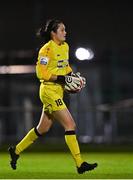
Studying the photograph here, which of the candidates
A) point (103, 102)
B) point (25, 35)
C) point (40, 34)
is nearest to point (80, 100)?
point (103, 102)

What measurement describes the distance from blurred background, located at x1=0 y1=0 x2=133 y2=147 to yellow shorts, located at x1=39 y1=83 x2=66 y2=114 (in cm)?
1168

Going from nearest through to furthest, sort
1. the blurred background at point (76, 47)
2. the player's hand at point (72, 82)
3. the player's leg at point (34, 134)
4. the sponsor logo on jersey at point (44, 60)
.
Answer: the sponsor logo on jersey at point (44, 60) → the player's hand at point (72, 82) → the player's leg at point (34, 134) → the blurred background at point (76, 47)

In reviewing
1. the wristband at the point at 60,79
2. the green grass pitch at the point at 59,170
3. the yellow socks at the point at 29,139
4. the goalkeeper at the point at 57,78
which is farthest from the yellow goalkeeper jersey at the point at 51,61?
the green grass pitch at the point at 59,170

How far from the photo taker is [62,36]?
9211 millimetres

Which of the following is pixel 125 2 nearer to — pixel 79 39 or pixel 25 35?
pixel 79 39

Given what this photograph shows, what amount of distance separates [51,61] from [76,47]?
12.7 metres

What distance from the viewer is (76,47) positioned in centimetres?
2178

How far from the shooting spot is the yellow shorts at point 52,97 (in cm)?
910

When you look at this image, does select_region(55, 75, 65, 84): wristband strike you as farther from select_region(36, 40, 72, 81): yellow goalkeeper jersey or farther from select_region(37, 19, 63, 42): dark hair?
Result: select_region(37, 19, 63, 42): dark hair

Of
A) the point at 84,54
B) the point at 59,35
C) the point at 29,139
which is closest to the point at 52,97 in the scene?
the point at 59,35

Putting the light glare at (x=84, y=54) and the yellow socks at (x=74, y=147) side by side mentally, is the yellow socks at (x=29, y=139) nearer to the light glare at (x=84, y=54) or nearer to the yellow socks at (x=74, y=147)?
the yellow socks at (x=74, y=147)

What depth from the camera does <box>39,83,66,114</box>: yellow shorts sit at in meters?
9.10

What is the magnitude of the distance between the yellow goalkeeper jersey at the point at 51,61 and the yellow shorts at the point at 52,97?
0.58ft

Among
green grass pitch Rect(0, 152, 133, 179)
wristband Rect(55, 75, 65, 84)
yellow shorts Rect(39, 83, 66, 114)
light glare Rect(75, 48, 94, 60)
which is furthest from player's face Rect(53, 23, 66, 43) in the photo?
light glare Rect(75, 48, 94, 60)
